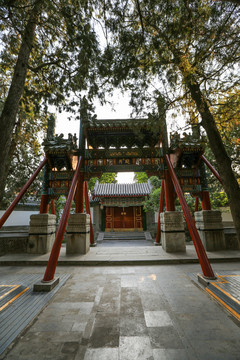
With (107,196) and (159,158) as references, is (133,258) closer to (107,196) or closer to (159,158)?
(159,158)

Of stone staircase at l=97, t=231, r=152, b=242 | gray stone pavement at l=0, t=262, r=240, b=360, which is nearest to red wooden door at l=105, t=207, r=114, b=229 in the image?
stone staircase at l=97, t=231, r=152, b=242

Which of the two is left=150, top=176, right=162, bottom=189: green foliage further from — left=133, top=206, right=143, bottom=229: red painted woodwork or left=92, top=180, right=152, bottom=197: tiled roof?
left=133, top=206, right=143, bottom=229: red painted woodwork

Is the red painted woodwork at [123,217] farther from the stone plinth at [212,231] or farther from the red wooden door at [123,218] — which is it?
the stone plinth at [212,231]

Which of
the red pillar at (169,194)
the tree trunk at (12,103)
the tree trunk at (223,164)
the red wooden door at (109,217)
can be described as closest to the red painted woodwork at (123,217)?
the red wooden door at (109,217)

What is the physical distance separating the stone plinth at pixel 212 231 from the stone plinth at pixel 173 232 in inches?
33.6

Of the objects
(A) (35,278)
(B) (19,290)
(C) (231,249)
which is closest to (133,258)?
(A) (35,278)

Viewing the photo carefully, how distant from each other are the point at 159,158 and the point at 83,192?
12.5ft

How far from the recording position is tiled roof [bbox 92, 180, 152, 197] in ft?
59.7

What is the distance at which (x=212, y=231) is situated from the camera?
7145 millimetres

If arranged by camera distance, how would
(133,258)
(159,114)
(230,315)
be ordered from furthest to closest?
1. (133,258)
2. (159,114)
3. (230,315)

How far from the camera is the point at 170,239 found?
23.3ft

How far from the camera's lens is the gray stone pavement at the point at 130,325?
80.0 inches

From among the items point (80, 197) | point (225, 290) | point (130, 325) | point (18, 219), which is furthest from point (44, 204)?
point (18, 219)

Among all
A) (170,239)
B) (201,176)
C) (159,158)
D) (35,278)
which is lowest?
(35,278)
